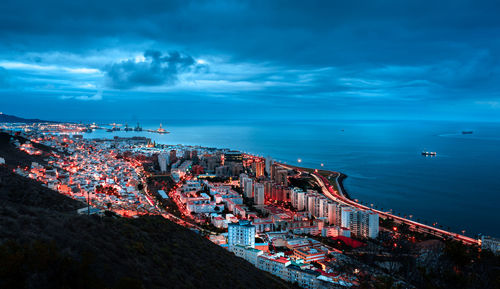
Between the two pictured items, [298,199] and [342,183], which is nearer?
[298,199]

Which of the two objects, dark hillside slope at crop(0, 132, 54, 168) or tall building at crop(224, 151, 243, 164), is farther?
tall building at crop(224, 151, 243, 164)

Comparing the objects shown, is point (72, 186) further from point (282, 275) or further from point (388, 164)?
point (388, 164)

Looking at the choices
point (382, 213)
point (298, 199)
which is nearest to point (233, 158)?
point (298, 199)

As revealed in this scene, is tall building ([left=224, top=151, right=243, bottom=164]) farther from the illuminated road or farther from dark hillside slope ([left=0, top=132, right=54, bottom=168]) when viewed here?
dark hillside slope ([left=0, top=132, right=54, bottom=168])

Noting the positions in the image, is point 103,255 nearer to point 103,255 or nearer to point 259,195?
point 103,255

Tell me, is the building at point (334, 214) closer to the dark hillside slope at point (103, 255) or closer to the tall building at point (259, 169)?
the dark hillside slope at point (103, 255)

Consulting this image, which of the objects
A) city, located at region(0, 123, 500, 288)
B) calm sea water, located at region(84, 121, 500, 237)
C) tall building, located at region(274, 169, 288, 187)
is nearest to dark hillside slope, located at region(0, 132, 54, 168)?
city, located at region(0, 123, 500, 288)

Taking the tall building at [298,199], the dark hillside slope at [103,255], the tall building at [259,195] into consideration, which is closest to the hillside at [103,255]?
the dark hillside slope at [103,255]

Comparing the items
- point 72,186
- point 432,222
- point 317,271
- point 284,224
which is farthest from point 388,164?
point 72,186
